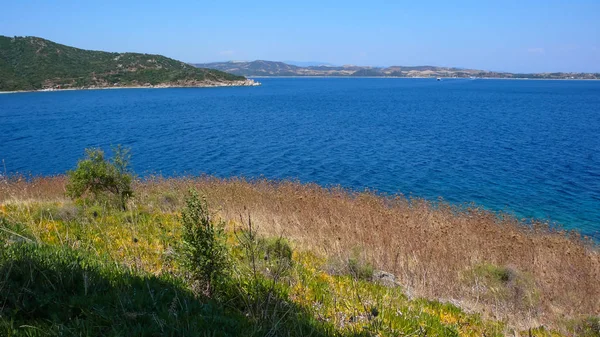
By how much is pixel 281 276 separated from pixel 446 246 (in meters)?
5.71

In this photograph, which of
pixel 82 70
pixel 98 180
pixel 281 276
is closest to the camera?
pixel 281 276

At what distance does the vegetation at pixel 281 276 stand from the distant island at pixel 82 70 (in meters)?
129

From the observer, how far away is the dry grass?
719 cm

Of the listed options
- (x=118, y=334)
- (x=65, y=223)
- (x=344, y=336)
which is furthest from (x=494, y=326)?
(x=65, y=223)

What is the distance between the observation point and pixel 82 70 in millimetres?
141750

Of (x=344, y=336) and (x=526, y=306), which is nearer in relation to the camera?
(x=344, y=336)

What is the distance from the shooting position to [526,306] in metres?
7.16

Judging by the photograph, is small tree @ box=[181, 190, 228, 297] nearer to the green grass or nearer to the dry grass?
the green grass

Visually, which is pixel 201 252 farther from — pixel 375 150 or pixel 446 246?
pixel 375 150

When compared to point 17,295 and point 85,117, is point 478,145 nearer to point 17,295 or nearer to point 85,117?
point 17,295

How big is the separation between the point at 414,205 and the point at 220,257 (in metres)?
11.2

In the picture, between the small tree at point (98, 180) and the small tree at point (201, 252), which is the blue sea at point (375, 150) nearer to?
the small tree at point (98, 180)

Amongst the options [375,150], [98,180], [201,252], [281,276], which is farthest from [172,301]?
[375,150]

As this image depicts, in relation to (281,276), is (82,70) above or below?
above
